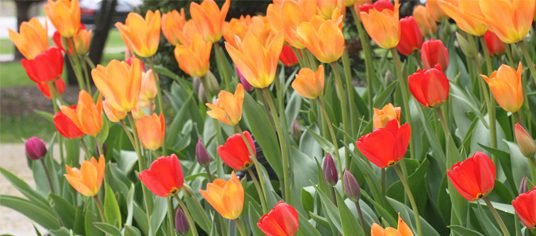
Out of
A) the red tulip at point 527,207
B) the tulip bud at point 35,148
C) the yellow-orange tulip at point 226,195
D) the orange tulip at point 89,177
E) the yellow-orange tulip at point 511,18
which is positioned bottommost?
the tulip bud at point 35,148

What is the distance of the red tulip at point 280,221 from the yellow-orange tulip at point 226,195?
111 mm

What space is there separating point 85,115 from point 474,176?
2.83ft

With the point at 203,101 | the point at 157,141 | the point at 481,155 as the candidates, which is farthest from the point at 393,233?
the point at 203,101

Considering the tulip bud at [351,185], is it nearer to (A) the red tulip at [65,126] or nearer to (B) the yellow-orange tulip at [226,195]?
(B) the yellow-orange tulip at [226,195]

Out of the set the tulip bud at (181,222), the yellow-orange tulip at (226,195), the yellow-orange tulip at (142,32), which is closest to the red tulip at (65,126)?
the yellow-orange tulip at (142,32)

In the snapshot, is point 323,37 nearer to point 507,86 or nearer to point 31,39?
point 507,86

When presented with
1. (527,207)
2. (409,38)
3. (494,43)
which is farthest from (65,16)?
(527,207)

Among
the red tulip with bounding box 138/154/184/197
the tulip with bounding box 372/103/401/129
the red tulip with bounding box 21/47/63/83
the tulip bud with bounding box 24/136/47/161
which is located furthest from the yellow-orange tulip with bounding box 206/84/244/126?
the tulip bud with bounding box 24/136/47/161

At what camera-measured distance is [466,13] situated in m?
1.67

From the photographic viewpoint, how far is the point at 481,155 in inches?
53.8

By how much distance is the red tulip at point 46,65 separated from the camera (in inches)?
95.4

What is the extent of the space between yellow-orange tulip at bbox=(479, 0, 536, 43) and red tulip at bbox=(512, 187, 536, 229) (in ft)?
1.26

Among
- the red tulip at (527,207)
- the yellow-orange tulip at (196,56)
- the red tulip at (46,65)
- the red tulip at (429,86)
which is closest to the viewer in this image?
the red tulip at (527,207)

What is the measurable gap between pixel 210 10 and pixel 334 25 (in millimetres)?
576
